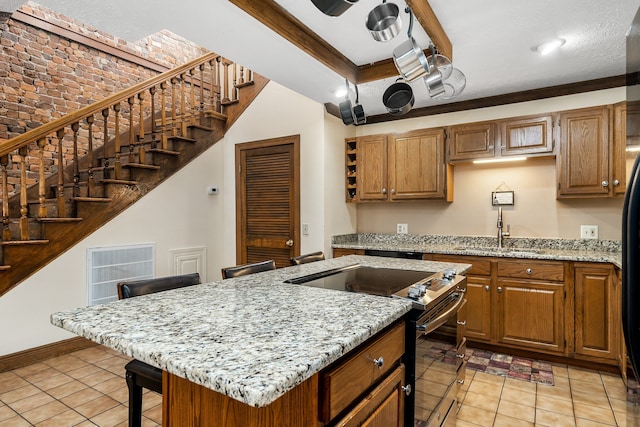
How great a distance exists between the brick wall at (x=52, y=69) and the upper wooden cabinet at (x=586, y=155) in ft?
16.4

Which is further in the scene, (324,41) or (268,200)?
(268,200)

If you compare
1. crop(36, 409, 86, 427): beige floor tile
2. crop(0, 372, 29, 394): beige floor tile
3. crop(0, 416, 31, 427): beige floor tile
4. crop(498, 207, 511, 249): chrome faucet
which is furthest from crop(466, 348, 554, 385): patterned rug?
crop(0, 372, 29, 394): beige floor tile

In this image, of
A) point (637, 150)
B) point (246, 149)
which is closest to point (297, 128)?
point (246, 149)

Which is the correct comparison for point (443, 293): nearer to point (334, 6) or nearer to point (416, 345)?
point (416, 345)

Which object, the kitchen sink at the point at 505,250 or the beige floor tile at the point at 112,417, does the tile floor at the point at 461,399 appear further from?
the kitchen sink at the point at 505,250

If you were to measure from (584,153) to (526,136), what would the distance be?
48cm

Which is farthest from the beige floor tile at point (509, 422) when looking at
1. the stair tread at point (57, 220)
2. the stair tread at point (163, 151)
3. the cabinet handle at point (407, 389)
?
the stair tread at point (163, 151)

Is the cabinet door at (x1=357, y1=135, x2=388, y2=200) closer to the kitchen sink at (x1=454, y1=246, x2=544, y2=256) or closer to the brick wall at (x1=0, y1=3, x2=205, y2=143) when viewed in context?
the kitchen sink at (x1=454, y1=246, x2=544, y2=256)

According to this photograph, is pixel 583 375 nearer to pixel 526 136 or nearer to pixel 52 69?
pixel 526 136

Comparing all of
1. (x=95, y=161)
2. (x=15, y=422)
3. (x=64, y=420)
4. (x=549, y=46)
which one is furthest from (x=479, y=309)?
(x=95, y=161)

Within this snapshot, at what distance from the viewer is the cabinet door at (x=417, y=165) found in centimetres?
373

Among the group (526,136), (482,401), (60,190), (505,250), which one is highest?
(526,136)

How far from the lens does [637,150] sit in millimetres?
1121

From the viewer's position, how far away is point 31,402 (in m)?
2.36
